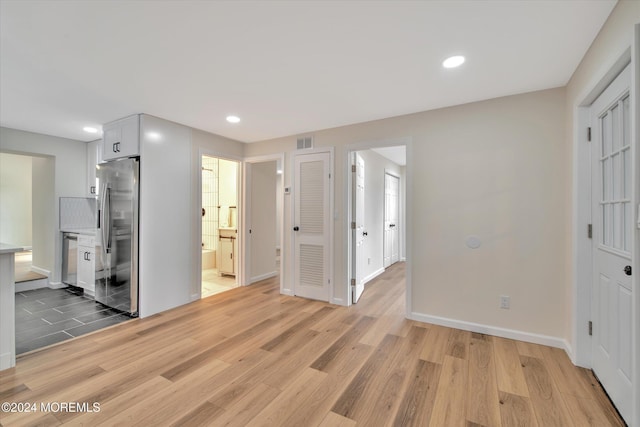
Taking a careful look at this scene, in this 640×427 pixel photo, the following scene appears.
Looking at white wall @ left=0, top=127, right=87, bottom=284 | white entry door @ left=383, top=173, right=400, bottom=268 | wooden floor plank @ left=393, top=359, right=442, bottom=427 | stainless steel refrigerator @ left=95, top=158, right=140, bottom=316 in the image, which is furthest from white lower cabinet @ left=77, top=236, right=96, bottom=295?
white entry door @ left=383, top=173, right=400, bottom=268

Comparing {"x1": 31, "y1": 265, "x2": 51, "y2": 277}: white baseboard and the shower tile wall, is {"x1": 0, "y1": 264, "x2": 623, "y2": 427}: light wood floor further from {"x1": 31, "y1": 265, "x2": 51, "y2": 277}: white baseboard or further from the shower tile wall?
the shower tile wall

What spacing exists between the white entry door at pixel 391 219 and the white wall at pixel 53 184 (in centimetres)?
583

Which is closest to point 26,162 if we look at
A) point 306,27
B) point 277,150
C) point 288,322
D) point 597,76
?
point 277,150

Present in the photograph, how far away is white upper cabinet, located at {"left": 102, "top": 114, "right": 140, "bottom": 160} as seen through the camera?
3.33 metres

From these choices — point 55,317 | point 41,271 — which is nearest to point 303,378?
point 55,317

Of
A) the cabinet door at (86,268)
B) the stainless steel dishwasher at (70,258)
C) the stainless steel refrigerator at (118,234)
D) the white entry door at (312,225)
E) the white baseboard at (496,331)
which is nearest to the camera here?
the white baseboard at (496,331)

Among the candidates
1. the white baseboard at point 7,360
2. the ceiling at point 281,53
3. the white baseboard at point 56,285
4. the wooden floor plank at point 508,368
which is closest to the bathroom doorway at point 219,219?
the white baseboard at point 56,285

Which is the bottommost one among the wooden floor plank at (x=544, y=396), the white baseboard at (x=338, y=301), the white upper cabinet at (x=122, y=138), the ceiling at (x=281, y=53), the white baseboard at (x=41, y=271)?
the wooden floor plank at (x=544, y=396)

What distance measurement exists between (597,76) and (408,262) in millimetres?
2246

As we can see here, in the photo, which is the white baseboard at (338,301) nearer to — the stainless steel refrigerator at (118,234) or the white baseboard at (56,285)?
the stainless steel refrigerator at (118,234)

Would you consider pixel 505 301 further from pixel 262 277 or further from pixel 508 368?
pixel 262 277

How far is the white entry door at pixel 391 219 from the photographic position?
19.9 ft

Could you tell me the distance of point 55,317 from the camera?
10.7 ft

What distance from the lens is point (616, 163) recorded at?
1.82 meters
